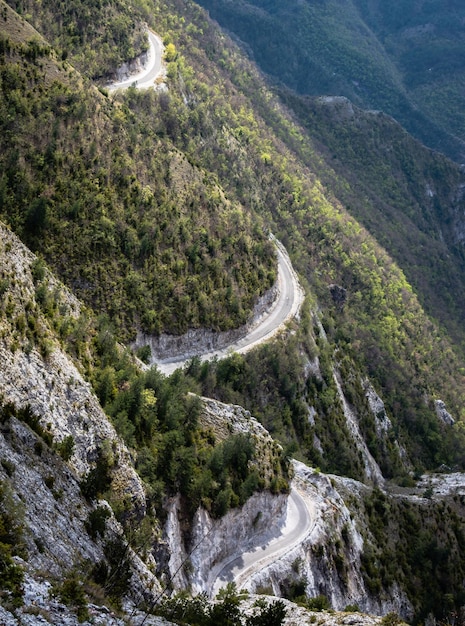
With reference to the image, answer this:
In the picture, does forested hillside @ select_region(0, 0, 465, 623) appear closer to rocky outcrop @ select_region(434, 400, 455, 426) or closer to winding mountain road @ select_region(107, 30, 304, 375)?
rocky outcrop @ select_region(434, 400, 455, 426)

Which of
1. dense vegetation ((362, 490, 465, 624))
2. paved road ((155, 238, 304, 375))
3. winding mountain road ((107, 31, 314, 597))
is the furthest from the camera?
paved road ((155, 238, 304, 375))

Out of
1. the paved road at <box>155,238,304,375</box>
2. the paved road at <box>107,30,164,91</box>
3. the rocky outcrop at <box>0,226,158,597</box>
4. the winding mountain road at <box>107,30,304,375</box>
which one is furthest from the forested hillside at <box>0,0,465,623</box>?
the paved road at <box>107,30,164,91</box>

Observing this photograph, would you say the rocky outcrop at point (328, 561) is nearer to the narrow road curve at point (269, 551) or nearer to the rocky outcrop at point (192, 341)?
the narrow road curve at point (269, 551)

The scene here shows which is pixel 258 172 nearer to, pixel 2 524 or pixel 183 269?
pixel 183 269

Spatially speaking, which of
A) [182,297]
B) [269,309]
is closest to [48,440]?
[182,297]

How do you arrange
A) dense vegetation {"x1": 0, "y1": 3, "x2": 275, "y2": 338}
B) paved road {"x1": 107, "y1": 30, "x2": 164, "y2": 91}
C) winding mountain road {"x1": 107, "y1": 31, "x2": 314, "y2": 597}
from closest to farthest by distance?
1. winding mountain road {"x1": 107, "y1": 31, "x2": 314, "y2": 597}
2. dense vegetation {"x1": 0, "y1": 3, "x2": 275, "y2": 338}
3. paved road {"x1": 107, "y1": 30, "x2": 164, "y2": 91}

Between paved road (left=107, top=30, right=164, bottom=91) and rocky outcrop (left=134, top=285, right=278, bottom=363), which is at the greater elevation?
paved road (left=107, top=30, right=164, bottom=91)

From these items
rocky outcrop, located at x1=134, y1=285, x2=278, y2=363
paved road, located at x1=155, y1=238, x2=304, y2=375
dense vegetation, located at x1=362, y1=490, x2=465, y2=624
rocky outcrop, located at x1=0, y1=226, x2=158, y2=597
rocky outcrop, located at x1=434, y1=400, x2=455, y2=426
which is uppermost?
rocky outcrop, located at x1=0, y1=226, x2=158, y2=597
